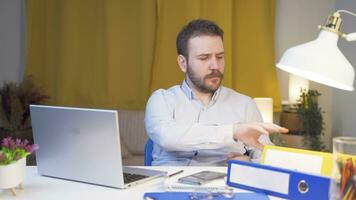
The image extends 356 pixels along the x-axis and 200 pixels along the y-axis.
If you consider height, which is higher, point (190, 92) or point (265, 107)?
point (190, 92)

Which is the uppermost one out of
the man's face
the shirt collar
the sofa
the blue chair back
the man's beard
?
the man's face

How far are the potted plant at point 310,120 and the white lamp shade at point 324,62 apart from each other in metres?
2.50

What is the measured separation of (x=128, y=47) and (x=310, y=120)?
5.76 ft

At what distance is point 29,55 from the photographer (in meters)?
3.83

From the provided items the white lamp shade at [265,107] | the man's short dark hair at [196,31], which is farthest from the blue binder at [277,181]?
the white lamp shade at [265,107]

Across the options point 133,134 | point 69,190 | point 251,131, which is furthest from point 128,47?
point 69,190

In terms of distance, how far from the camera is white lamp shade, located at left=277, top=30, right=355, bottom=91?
0.92m

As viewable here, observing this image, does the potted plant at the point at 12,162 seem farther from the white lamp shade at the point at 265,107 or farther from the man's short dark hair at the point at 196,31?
the white lamp shade at the point at 265,107

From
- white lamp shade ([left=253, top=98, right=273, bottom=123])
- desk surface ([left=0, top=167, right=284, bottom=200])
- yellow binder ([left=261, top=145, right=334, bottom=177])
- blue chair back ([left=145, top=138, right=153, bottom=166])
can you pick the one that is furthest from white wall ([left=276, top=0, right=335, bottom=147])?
desk surface ([left=0, top=167, right=284, bottom=200])

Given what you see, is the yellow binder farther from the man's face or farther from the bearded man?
the man's face

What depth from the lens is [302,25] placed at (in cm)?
381

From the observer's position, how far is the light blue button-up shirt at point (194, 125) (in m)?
1.67

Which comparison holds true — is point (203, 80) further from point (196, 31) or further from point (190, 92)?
point (196, 31)

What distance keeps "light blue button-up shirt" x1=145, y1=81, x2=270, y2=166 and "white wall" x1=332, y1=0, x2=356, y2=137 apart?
1.47m
